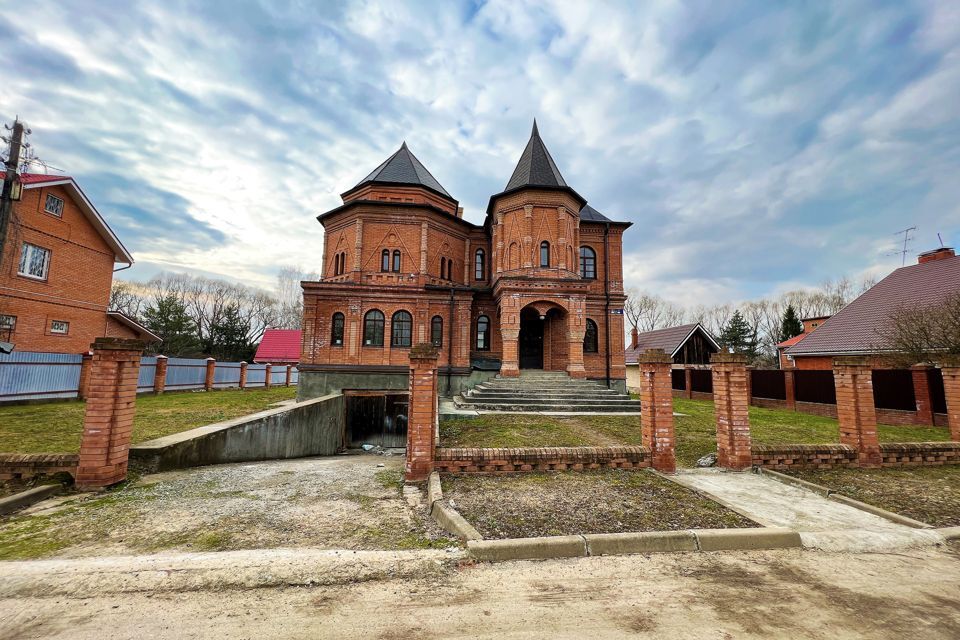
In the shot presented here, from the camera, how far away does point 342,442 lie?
46.5 feet

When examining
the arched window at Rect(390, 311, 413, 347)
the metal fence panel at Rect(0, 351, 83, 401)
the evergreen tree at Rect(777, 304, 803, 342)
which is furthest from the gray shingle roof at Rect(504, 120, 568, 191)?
the evergreen tree at Rect(777, 304, 803, 342)

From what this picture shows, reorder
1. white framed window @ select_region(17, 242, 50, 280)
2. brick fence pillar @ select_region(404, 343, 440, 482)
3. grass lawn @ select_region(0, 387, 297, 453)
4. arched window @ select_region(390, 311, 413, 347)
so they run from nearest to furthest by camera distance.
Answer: brick fence pillar @ select_region(404, 343, 440, 482) < grass lawn @ select_region(0, 387, 297, 453) < white framed window @ select_region(17, 242, 50, 280) < arched window @ select_region(390, 311, 413, 347)

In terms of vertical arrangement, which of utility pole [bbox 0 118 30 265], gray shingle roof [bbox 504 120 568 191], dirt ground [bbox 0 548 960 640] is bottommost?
dirt ground [bbox 0 548 960 640]

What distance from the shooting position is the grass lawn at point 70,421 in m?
6.70

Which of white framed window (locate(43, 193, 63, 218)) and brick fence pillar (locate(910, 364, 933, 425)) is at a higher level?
white framed window (locate(43, 193, 63, 218))

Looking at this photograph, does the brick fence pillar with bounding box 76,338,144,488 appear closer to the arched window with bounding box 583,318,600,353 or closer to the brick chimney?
the arched window with bounding box 583,318,600,353

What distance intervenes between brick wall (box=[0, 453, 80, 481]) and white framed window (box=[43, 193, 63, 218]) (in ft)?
60.8

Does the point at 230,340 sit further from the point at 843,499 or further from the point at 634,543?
the point at 843,499

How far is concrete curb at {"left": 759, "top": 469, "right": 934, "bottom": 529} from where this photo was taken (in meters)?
4.20

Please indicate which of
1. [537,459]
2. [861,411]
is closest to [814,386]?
[861,411]

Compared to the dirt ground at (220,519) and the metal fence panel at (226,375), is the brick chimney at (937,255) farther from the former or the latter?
the metal fence panel at (226,375)

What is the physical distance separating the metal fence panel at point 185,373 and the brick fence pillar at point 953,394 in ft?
80.0

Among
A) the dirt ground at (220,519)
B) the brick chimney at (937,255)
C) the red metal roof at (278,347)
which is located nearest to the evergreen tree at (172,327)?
the red metal roof at (278,347)

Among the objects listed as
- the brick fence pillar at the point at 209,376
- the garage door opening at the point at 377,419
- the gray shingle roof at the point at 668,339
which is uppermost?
the gray shingle roof at the point at 668,339
